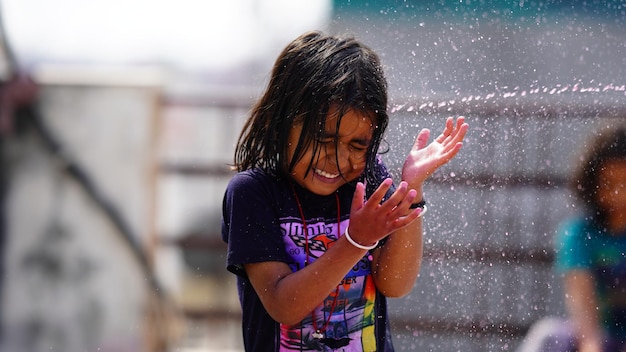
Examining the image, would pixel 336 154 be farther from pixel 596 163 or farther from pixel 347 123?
pixel 596 163

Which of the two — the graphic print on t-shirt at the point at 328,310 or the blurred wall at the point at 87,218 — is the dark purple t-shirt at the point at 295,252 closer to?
the graphic print on t-shirt at the point at 328,310

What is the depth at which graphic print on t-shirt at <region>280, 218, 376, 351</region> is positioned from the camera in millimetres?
1446

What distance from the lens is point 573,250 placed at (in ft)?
6.91

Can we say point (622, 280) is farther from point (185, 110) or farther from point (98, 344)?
point (98, 344)

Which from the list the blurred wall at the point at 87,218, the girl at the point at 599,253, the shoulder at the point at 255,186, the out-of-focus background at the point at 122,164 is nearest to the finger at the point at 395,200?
the shoulder at the point at 255,186

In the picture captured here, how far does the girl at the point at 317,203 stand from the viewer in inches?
55.7

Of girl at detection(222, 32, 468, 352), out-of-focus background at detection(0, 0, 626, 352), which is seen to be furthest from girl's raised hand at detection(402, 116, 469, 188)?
out-of-focus background at detection(0, 0, 626, 352)

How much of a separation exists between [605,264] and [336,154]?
893 mm

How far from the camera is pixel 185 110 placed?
3502 mm

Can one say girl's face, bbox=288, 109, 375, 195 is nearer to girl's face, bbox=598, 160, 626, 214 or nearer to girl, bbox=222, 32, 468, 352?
girl, bbox=222, 32, 468, 352

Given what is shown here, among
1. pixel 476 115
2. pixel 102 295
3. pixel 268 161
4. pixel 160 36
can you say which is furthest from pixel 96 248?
pixel 268 161

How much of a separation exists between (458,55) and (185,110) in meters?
1.67

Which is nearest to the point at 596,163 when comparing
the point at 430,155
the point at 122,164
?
the point at 430,155

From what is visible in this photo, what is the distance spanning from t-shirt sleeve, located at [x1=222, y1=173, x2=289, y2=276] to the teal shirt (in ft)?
2.93
